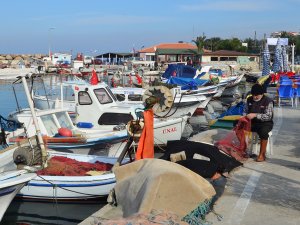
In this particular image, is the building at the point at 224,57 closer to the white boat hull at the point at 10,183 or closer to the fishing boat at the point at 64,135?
the fishing boat at the point at 64,135

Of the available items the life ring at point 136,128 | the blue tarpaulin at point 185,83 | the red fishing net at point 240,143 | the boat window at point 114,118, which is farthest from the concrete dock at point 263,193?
the blue tarpaulin at point 185,83

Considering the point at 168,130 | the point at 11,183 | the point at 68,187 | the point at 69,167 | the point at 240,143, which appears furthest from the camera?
the point at 168,130

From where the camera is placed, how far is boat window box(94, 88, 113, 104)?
1634cm

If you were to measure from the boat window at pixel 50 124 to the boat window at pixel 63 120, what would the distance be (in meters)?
0.31

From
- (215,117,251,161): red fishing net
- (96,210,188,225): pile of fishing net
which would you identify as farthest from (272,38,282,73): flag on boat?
(96,210,188,225): pile of fishing net

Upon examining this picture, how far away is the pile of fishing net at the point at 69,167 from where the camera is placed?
403 inches

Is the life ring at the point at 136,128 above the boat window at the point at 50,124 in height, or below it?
above

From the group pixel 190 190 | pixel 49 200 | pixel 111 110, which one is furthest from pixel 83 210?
pixel 111 110

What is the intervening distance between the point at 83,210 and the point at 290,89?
11957mm

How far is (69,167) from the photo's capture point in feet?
34.3

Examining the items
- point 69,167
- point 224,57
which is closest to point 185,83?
point 69,167

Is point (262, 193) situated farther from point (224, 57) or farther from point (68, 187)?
point (224, 57)

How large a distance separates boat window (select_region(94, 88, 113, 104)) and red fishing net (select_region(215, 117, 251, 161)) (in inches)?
293

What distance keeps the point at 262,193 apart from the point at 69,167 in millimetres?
4930
